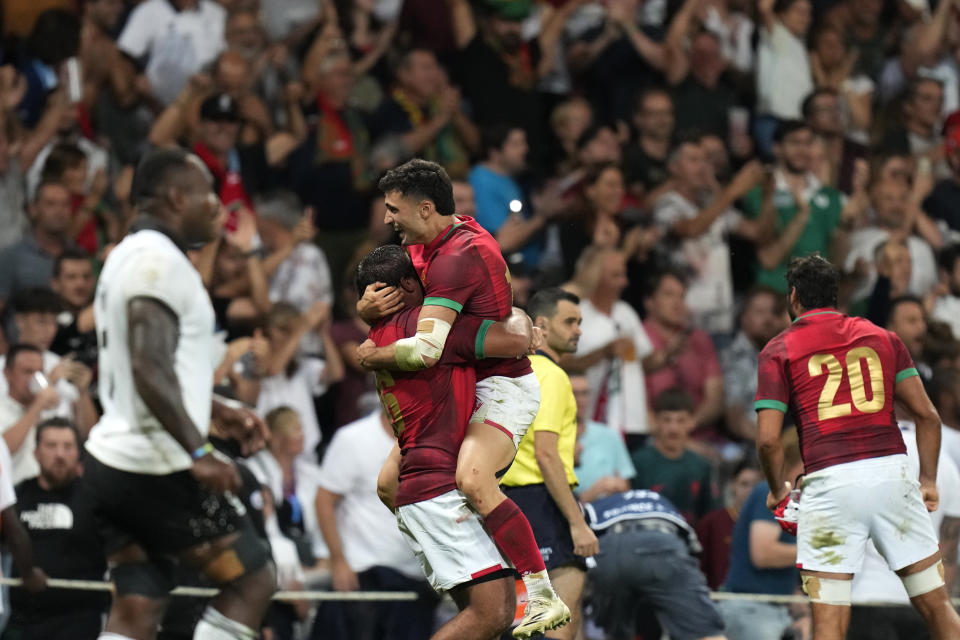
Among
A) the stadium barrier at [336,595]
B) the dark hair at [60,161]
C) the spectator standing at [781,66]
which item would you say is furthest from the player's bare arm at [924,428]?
the spectator standing at [781,66]

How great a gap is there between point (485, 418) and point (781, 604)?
10.7 feet

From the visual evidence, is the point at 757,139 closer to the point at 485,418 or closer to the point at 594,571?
the point at 594,571

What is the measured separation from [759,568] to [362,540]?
→ 2388 millimetres

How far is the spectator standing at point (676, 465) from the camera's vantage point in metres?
10.1

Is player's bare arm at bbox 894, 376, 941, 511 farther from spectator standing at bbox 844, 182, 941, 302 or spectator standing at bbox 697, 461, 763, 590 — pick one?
spectator standing at bbox 844, 182, 941, 302

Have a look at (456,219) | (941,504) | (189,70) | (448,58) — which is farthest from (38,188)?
(941,504)

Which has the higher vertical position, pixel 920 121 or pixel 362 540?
pixel 920 121

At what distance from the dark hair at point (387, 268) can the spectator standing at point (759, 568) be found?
10.4 feet

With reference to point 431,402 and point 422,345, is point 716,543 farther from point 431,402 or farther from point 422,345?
point 422,345

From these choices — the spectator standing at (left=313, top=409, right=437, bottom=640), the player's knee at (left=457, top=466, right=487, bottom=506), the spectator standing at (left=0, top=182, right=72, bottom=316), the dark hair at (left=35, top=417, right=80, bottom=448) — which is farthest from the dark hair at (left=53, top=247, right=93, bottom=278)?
the player's knee at (left=457, top=466, right=487, bottom=506)

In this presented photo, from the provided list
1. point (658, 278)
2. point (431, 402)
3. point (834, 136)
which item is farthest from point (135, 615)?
point (834, 136)

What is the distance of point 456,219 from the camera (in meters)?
6.16

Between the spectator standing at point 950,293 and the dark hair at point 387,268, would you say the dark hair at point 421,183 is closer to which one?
the dark hair at point 387,268

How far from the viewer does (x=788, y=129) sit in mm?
12672
